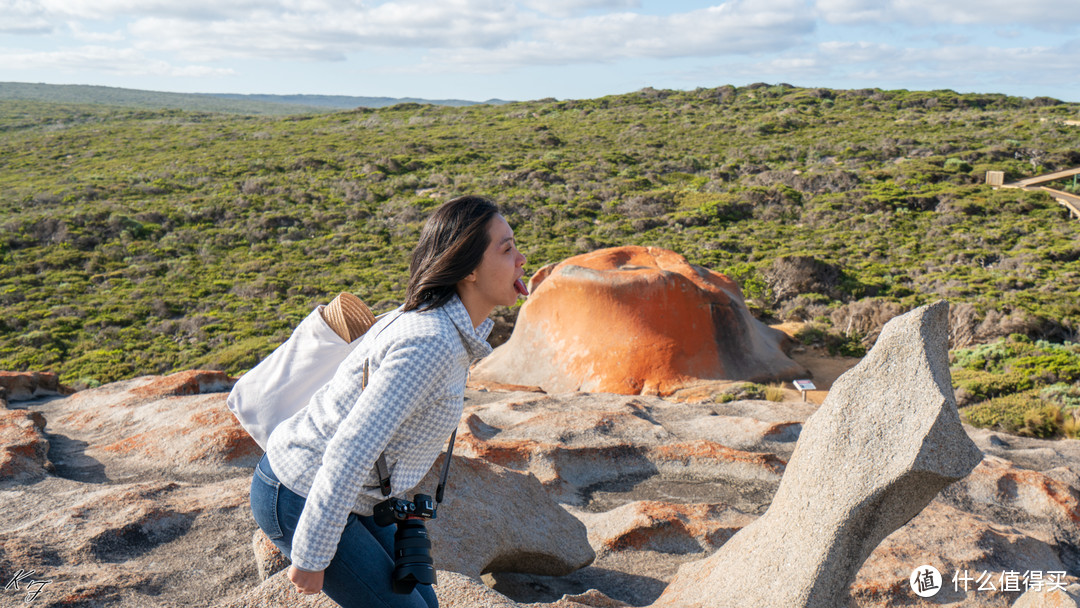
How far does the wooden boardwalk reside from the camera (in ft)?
66.4

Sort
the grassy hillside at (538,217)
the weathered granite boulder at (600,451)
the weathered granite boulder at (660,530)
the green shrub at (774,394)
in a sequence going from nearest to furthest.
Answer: the weathered granite boulder at (660,530) < the weathered granite boulder at (600,451) < the green shrub at (774,394) < the grassy hillside at (538,217)

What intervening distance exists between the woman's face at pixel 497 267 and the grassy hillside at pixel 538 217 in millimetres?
10810

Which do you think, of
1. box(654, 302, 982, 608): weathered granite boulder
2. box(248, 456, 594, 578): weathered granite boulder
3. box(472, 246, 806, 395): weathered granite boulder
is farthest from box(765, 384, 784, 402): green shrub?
box(654, 302, 982, 608): weathered granite boulder

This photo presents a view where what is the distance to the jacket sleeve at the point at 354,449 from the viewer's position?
4.94ft

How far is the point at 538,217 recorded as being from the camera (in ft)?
74.6

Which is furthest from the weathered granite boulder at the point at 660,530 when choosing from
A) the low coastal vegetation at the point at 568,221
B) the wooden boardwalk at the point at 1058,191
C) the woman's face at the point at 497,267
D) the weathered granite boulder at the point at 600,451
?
the wooden boardwalk at the point at 1058,191

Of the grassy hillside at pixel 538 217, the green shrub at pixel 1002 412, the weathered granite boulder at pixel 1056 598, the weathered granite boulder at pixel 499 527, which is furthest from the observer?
the grassy hillside at pixel 538 217

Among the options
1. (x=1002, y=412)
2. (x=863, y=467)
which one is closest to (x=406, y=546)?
(x=863, y=467)

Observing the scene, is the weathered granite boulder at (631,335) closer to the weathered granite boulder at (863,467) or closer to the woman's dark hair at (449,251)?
the weathered granite boulder at (863,467)

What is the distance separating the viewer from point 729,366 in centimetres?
905

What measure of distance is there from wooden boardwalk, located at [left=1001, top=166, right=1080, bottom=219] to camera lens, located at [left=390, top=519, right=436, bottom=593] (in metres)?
22.8

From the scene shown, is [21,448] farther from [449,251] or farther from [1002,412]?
[1002,412]


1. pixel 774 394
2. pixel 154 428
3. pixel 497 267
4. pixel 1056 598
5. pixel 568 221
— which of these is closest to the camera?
pixel 497 267

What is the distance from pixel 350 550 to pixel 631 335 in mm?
7558
